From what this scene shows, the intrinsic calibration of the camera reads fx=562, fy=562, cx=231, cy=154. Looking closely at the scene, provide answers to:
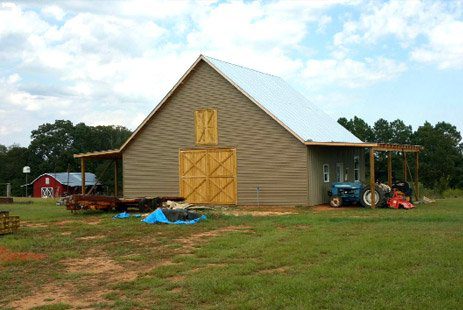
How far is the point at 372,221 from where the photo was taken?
60.7ft

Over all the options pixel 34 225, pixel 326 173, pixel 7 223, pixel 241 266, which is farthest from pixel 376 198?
pixel 241 266

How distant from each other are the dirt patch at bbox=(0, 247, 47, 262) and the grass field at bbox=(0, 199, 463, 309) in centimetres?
2

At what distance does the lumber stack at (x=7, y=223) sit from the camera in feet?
56.2

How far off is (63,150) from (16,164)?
7.76 m

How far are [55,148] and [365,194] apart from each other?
240 ft

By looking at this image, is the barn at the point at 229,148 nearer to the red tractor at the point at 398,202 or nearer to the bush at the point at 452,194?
the red tractor at the point at 398,202

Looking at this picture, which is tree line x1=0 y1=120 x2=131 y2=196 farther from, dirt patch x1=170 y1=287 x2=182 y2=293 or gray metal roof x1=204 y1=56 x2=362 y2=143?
dirt patch x1=170 y1=287 x2=182 y2=293

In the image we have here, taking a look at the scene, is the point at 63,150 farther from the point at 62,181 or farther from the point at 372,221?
the point at 372,221

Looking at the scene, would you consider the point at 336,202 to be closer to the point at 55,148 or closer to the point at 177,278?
the point at 177,278

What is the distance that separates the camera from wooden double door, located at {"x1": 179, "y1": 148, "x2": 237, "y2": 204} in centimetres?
2853

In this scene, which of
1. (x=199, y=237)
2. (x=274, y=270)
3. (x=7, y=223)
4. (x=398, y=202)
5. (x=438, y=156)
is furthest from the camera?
(x=438, y=156)

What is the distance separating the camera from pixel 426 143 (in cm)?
6850

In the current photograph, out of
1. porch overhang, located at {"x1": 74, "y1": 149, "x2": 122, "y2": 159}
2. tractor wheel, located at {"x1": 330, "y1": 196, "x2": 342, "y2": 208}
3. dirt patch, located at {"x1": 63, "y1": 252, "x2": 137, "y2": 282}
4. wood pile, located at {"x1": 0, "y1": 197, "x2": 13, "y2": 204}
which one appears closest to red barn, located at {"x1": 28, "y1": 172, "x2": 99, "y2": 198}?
wood pile, located at {"x1": 0, "y1": 197, "x2": 13, "y2": 204}

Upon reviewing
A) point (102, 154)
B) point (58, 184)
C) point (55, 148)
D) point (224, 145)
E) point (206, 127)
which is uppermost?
point (55, 148)
